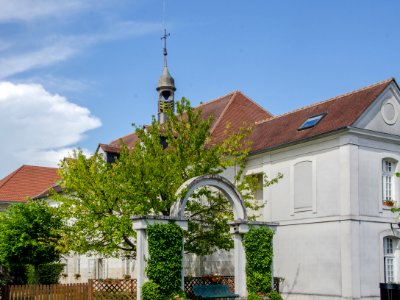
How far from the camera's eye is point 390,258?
1016 inches

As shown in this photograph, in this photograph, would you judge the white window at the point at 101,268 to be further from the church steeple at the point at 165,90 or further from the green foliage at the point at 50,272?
the church steeple at the point at 165,90

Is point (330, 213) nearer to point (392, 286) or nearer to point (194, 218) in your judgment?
point (392, 286)

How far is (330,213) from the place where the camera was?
995 inches

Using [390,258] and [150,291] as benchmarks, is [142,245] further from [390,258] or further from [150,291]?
[390,258]

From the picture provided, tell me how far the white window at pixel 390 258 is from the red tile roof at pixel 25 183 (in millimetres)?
31562

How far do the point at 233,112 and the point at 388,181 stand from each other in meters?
10.8

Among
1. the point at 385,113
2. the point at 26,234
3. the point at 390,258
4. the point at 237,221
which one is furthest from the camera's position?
the point at 26,234

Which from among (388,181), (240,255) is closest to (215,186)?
(240,255)

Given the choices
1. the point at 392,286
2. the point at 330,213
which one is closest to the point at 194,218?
the point at 330,213

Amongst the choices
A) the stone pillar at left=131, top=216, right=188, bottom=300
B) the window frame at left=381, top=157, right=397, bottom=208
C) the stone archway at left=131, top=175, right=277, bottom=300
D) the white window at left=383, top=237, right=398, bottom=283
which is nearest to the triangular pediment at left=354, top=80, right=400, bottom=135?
the window frame at left=381, top=157, right=397, bottom=208

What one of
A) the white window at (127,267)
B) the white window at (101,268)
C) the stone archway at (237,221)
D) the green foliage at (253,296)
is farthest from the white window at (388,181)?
the white window at (101,268)

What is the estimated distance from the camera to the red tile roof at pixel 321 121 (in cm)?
2559

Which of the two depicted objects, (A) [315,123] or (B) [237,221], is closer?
(B) [237,221]

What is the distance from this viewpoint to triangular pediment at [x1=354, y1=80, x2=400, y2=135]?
25.6 m
